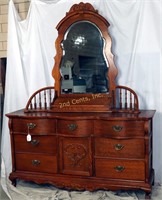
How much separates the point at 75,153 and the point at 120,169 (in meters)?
0.42

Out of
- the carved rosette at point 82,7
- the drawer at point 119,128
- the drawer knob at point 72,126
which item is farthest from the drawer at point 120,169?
the carved rosette at point 82,7

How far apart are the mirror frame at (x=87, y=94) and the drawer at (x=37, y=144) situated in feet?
1.01

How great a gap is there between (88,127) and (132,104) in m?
0.59

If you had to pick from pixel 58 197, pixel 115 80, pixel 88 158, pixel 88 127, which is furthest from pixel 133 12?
pixel 58 197

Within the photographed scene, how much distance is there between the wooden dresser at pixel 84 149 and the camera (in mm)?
2254

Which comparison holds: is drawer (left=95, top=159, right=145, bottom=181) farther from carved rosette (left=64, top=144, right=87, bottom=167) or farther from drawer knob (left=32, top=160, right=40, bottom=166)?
drawer knob (left=32, top=160, right=40, bottom=166)

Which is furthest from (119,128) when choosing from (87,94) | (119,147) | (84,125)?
(87,94)

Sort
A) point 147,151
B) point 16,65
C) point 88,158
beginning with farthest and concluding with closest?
point 16,65, point 88,158, point 147,151

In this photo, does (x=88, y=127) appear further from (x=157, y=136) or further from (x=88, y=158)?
(x=157, y=136)

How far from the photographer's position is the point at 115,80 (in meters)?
2.62

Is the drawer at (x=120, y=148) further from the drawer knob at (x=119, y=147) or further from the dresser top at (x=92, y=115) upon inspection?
the dresser top at (x=92, y=115)

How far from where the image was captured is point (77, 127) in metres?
2.36

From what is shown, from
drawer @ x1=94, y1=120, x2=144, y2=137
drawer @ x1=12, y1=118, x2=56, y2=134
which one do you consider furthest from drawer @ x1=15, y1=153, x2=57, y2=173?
drawer @ x1=94, y1=120, x2=144, y2=137

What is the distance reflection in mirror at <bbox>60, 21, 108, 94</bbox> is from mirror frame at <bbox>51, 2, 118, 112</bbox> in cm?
4
